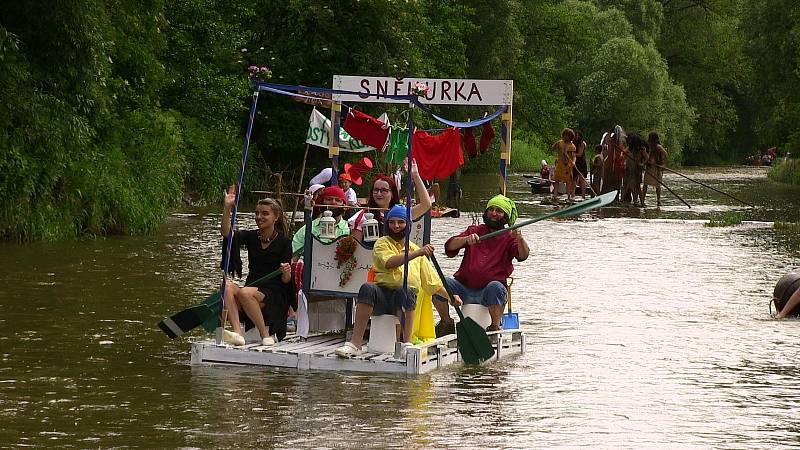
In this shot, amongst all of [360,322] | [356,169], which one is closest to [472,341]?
[360,322]

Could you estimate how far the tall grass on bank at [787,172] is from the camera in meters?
59.7

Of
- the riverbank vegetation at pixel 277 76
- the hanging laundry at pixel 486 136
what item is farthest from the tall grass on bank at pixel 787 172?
the hanging laundry at pixel 486 136

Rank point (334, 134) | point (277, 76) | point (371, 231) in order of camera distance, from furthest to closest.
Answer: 1. point (277, 76)
2. point (334, 134)
3. point (371, 231)

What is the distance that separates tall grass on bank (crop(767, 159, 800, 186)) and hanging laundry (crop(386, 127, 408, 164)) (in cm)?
4788

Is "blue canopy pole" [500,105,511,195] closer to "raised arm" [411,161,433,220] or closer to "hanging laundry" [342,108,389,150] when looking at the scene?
"raised arm" [411,161,433,220]

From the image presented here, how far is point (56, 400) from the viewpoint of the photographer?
11.0 metres

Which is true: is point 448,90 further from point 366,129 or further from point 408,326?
point 408,326

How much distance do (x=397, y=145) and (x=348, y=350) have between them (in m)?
1.98

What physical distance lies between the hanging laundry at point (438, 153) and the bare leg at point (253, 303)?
1.98 metres

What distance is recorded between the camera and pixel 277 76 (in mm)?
44219

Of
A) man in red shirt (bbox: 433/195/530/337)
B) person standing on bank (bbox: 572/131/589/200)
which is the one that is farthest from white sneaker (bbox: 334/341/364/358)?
person standing on bank (bbox: 572/131/589/200)

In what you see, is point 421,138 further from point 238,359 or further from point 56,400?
point 56,400

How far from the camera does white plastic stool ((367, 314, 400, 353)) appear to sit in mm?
12680

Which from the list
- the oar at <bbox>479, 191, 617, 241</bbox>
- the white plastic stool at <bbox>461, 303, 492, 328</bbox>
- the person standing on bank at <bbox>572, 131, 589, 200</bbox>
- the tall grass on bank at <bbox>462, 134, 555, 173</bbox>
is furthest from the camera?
the tall grass on bank at <bbox>462, 134, 555, 173</bbox>
